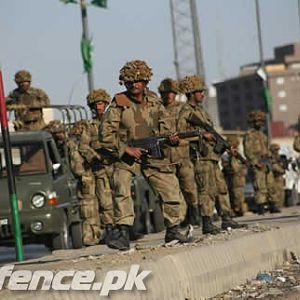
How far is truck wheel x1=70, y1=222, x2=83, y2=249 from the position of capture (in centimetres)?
1717

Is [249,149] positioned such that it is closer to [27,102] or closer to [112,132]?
[27,102]

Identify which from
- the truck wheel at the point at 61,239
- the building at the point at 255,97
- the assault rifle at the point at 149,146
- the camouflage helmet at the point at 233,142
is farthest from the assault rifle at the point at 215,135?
the building at the point at 255,97

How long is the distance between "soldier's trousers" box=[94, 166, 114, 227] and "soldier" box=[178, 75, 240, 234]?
1740mm

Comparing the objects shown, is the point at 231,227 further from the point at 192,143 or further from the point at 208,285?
the point at 208,285

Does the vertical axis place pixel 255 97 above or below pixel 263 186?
below

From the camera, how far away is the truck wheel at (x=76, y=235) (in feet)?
56.3

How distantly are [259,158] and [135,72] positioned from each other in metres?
11.9

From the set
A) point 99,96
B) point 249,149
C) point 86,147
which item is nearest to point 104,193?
point 86,147

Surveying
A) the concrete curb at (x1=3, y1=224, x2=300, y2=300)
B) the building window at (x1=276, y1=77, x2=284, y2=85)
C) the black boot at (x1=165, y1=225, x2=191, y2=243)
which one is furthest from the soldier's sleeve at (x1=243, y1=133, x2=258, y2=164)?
the building window at (x1=276, y1=77, x2=284, y2=85)

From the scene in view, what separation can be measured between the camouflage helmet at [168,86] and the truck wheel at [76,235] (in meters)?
2.47

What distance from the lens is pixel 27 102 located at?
59.1 ft

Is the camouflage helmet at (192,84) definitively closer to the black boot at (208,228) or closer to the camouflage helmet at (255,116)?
the black boot at (208,228)

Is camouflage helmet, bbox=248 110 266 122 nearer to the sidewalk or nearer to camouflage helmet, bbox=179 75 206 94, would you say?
camouflage helmet, bbox=179 75 206 94

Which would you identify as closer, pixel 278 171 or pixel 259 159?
pixel 259 159
